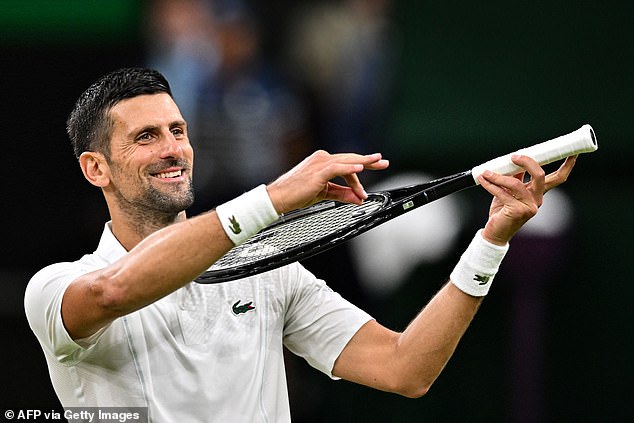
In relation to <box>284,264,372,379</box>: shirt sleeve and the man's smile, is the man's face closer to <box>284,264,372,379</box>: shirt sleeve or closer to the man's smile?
the man's smile

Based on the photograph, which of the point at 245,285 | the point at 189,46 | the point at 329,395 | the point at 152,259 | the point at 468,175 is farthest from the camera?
the point at 189,46

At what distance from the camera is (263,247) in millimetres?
4309

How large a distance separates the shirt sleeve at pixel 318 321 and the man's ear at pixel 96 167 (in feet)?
2.54

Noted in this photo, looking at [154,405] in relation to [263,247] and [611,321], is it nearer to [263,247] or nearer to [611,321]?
[263,247]

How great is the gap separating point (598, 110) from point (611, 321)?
55.5 inches

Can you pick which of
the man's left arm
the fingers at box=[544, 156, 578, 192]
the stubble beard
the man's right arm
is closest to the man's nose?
the stubble beard

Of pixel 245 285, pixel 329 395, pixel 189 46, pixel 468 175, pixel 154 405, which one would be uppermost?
pixel 189 46

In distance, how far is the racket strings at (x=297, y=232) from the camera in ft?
13.5

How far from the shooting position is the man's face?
4.28 m

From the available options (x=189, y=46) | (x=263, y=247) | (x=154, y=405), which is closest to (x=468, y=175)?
(x=263, y=247)

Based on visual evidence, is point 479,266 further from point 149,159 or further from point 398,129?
point 398,129

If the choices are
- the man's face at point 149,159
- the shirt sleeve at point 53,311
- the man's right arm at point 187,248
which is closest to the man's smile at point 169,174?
the man's face at point 149,159

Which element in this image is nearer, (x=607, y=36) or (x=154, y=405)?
(x=154, y=405)

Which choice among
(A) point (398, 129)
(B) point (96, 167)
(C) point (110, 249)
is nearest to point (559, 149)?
(C) point (110, 249)
